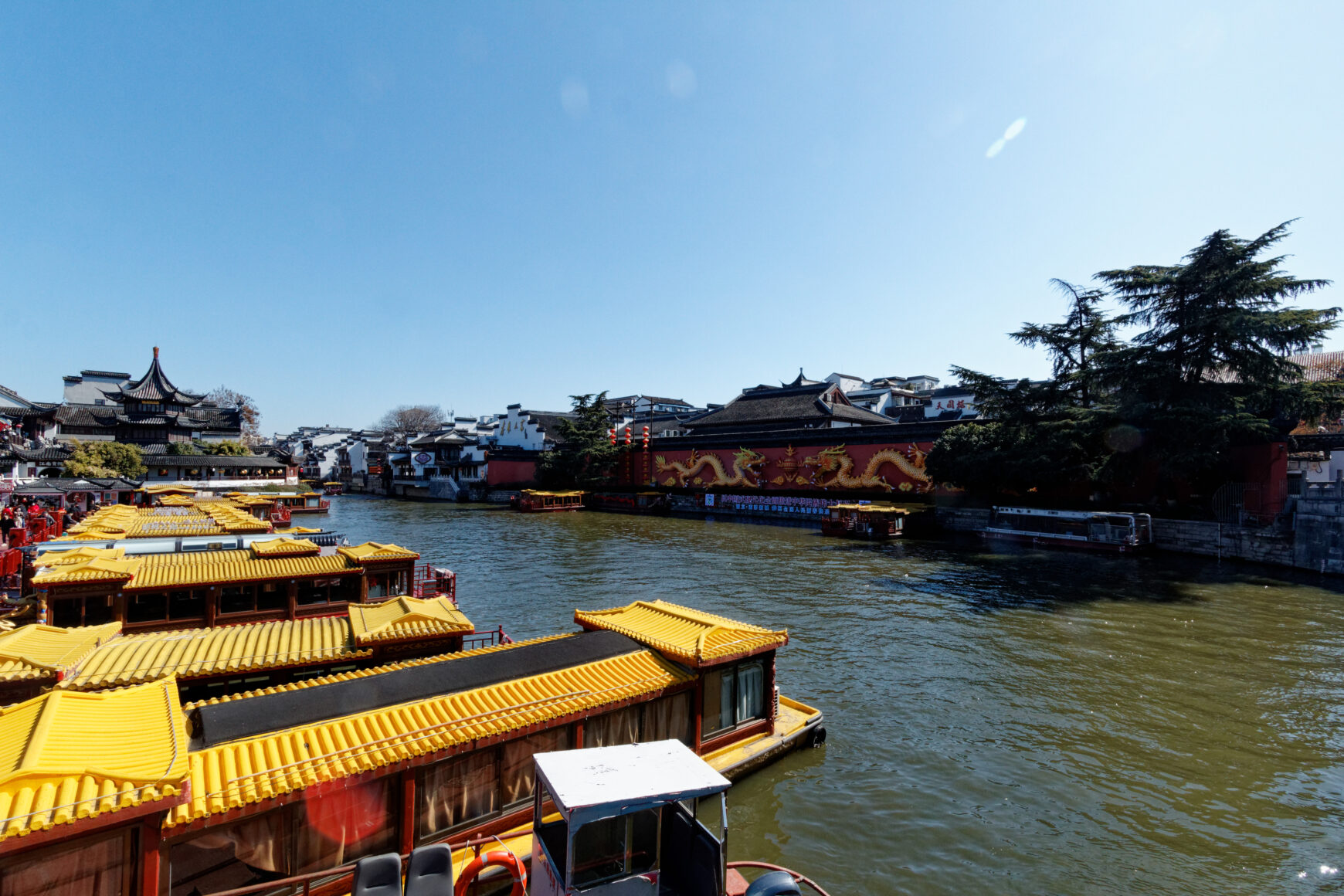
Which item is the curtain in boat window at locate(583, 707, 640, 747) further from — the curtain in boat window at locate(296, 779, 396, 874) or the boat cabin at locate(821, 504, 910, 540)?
the boat cabin at locate(821, 504, 910, 540)

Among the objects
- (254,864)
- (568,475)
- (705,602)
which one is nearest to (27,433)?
(568,475)

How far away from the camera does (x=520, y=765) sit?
6305 mm

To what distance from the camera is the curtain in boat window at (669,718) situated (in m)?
7.45

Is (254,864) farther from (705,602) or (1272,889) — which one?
(705,602)

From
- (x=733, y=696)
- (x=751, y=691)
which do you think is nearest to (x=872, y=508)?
(x=751, y=691)

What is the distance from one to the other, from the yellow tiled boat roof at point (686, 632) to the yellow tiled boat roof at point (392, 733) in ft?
1.19

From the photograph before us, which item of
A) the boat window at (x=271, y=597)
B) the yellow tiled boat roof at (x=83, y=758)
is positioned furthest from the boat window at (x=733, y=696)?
the boat window at (x=271, y=597)

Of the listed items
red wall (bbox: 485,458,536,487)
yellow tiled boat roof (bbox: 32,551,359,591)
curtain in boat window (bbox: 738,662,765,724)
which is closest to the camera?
curtain in boat window (bbox: 738,662,765,724)

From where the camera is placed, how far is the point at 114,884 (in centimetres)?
407

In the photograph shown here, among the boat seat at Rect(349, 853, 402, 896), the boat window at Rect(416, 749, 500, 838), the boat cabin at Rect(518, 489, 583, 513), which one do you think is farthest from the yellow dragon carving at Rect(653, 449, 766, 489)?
the boat seat at Rect(349, 853, 402, 896)

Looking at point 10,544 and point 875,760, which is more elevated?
point 10,544

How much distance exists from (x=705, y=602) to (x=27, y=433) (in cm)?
5267

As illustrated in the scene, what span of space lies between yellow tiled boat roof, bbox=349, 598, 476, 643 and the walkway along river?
481 cm

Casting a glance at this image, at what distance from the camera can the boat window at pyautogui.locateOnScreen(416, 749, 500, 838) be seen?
18.7ft
